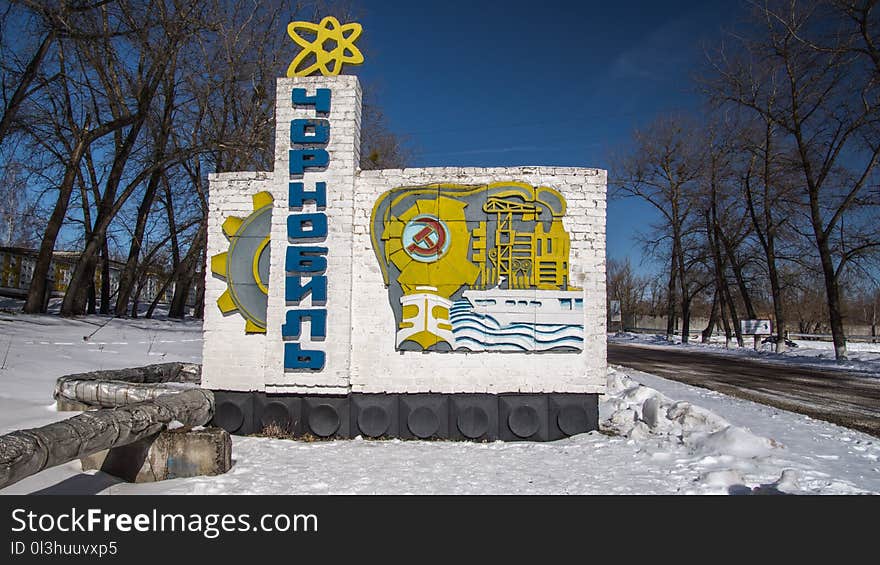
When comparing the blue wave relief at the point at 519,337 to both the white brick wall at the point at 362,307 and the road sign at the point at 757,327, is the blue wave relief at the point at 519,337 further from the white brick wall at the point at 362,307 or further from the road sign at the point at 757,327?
the road sign at the point at 757,327

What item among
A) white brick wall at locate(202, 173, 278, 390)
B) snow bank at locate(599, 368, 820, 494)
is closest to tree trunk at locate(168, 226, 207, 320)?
white brick wall at locate(202, 173, 278, 390)

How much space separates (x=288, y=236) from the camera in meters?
8.34

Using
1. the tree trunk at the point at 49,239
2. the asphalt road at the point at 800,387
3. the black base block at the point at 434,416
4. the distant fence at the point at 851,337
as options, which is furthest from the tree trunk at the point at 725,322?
the tree trunk at the point at 49,239

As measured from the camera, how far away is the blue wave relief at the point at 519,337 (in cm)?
820

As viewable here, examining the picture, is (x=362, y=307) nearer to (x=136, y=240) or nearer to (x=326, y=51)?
(x=326, y=51)

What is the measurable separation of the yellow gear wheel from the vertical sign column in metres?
0.36

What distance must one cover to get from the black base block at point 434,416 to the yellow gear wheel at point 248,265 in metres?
1.39

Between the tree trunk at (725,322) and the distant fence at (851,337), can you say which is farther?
the distant fence at (851,337)

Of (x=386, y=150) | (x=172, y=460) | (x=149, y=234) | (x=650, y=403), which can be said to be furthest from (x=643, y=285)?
(x=172, y=460)

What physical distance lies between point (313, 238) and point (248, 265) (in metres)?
1.20

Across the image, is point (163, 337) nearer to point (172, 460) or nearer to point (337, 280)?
point (337, 280)

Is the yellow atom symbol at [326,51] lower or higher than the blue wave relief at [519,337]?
higher

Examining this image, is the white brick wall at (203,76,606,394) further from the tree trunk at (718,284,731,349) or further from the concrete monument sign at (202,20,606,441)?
the tree trunk at (718,284,731,349)

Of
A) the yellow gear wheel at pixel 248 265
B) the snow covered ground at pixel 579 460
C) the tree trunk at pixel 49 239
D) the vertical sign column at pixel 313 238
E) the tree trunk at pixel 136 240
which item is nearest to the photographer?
the snow covered ground at pixel 579 460
